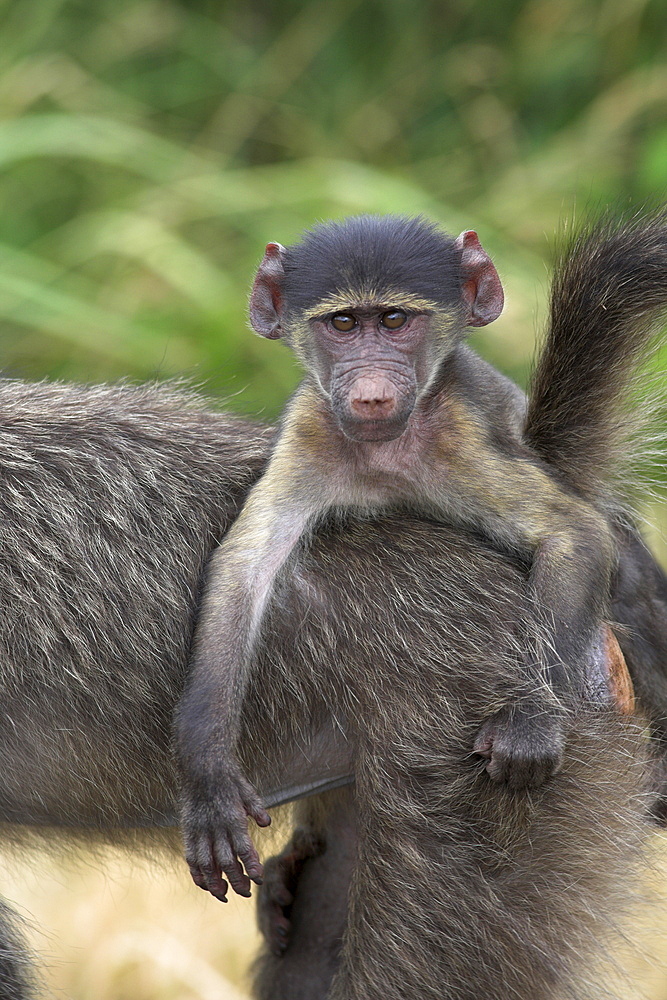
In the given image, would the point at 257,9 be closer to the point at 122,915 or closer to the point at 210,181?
the point at 210,181

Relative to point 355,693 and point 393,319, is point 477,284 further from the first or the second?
point 355,693

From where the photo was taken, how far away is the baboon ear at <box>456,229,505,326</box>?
227 cm

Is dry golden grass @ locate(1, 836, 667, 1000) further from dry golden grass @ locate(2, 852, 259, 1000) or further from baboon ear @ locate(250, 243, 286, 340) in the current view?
baboon ear @ locate(250, 243, 286, 340)

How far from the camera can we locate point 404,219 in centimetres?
230

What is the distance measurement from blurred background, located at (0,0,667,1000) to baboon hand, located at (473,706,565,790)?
176 centimetres

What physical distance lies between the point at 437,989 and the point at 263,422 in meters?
1.24

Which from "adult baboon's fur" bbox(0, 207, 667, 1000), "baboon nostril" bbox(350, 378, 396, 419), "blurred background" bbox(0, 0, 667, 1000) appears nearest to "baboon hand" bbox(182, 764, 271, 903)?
"adult baboon's fur" bbox(0, 207, 667, 1000)

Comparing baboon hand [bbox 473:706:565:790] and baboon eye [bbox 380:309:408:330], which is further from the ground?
baboon eye [bbox 380:309:408:330]

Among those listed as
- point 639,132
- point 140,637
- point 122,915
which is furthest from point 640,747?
point 639,132

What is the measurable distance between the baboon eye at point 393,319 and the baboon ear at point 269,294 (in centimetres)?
25

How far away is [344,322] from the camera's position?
7.12ft

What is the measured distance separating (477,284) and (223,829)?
3.48 feet

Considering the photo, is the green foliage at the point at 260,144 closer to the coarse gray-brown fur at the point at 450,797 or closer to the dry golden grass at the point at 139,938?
the dry golden grass at the point at 139,938

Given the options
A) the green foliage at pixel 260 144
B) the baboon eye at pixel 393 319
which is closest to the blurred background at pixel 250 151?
the green foliage at pixel 260 144
